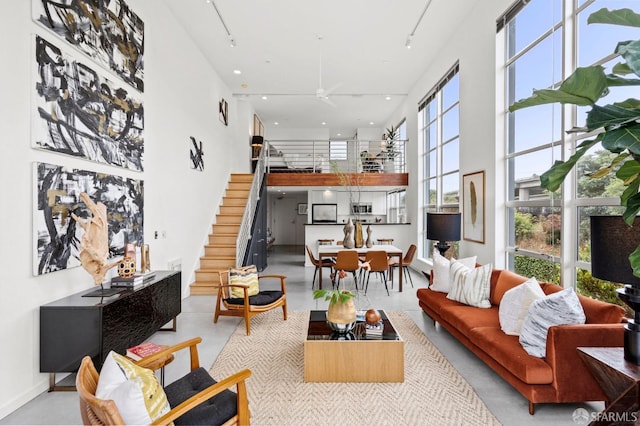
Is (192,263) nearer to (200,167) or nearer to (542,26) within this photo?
(200,167)

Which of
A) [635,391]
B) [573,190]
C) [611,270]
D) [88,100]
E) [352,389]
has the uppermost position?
[88,100]

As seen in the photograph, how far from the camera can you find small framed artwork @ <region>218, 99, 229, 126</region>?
25.8 feet

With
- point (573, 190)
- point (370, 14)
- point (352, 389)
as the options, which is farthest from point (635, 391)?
point (370, 14)

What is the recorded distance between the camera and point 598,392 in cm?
228

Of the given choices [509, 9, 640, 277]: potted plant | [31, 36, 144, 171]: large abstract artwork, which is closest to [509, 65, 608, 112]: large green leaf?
[509, 9, 640, 277]: potted plant

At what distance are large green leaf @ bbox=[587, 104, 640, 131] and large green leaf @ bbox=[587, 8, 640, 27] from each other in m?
0.29

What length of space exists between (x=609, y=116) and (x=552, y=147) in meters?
2.82

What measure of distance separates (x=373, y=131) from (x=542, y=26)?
31.7 ft

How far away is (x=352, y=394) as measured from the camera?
2.60m

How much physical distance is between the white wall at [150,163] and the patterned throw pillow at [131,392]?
63.3 inches

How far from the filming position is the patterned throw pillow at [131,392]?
1420mm

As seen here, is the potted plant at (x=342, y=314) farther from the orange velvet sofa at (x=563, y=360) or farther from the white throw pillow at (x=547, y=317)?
the white throw pillow at (x=547, y=317)

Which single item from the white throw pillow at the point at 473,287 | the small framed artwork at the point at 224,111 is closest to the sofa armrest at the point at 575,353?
the white throw pillow at the point at 473,287

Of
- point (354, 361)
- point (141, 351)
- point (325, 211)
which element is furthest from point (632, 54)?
point (325, 211)
